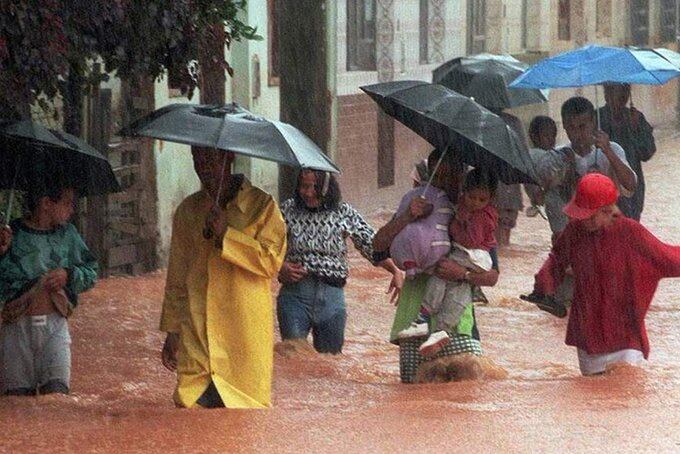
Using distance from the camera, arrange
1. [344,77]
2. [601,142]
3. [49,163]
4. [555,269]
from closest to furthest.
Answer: [49,163] < [555,269] < [601,142] < [344,77]

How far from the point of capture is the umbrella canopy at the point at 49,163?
8086mm

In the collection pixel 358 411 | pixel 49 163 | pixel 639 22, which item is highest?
pixel 49 163

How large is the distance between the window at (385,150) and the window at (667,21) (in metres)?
21.6

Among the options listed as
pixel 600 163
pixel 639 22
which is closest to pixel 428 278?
pixel 600 163

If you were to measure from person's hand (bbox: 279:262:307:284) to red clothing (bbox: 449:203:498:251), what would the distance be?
4.81 ft

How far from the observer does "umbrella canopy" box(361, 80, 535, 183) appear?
27.2ft

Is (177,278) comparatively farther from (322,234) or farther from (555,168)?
(555,168)

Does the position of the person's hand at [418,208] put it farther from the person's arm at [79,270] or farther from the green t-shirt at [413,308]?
the person's arm at [79,270]

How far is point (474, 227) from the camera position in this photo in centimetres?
835

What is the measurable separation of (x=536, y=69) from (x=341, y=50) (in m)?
7.65

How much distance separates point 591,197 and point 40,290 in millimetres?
2581

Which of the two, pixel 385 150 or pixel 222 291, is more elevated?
pixel 222 291

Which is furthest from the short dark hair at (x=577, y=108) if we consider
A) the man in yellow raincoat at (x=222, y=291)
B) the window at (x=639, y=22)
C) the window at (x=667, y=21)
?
the window at (x=667, y=21)

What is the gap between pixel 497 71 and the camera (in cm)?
1645
